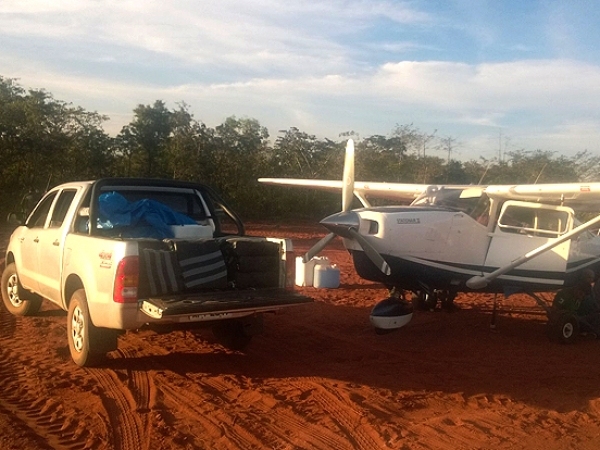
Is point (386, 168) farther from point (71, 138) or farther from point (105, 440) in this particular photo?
point (105, 440)

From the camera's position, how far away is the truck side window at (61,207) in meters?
7.91

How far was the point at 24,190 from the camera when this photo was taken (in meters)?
24.0

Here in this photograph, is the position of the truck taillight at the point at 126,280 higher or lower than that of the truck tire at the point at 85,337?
higher

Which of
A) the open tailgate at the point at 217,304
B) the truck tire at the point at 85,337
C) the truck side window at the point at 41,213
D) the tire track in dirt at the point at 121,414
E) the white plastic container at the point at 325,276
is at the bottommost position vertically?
the white plastic container at the point at 325,276

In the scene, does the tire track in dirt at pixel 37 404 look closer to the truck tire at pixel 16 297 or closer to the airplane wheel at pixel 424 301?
the truck tire at pixel 16 297

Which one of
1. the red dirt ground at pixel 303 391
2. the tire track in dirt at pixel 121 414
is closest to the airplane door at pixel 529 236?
the red dirt ground at pixel 303 391

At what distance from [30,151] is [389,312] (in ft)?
67.4

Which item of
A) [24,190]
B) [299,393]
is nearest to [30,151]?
[24,190]

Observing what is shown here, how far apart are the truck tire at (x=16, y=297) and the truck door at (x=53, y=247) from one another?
1.18 meters

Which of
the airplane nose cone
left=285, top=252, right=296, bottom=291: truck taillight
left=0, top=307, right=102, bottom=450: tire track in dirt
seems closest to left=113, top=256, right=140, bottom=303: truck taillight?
left=0, top=307, right=102, bottom=450: tire track in dirt

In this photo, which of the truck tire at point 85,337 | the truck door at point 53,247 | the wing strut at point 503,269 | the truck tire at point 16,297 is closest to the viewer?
the truck tire at point 85,337

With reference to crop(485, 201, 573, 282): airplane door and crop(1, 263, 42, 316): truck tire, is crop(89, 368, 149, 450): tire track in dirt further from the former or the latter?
crop(485, 201, 573, 282): airplane door

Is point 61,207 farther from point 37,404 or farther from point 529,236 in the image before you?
point 529,236

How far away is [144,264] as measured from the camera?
594 cm
